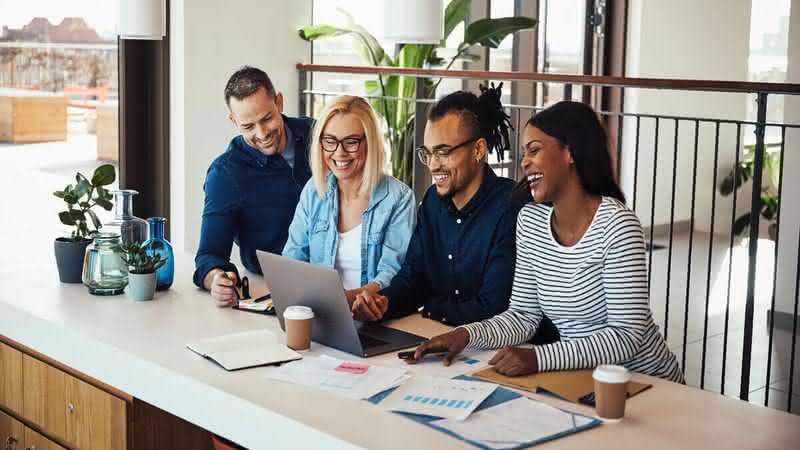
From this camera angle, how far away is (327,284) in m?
2.17

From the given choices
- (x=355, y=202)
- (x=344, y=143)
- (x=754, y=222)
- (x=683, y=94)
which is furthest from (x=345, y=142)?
(x=683, y=94)

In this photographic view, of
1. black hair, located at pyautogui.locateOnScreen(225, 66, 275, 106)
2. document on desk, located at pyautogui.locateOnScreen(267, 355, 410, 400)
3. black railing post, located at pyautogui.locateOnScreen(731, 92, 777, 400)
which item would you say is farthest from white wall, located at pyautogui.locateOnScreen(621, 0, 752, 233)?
document on desk, located at pyautogui.locateOnScreen(267, 355, 410, 400)

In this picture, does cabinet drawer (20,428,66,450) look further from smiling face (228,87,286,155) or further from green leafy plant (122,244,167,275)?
smiling face (228,87,286,155)

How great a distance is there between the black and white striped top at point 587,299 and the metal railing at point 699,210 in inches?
43.6

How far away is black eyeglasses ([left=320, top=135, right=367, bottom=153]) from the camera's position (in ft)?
8.89

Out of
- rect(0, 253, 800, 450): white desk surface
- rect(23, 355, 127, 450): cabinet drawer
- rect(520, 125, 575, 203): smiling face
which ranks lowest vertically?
rect(23, 355, 127, 450): cabinet drawer

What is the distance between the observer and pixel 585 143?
7.50ft

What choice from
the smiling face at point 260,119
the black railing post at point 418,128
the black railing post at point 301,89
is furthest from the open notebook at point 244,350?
the black railing post at point 301,89

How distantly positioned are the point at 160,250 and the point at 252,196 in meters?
0.49

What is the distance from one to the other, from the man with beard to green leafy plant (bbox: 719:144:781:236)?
4304 millimetres

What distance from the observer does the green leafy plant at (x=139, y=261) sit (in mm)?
2614

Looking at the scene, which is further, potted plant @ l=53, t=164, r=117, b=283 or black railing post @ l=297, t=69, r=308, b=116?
black railing post @ l=297, t=69, r=308, b=116

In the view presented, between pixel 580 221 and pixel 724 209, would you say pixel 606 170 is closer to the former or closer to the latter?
pixel 580 221

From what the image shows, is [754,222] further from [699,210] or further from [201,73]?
[699,210]
